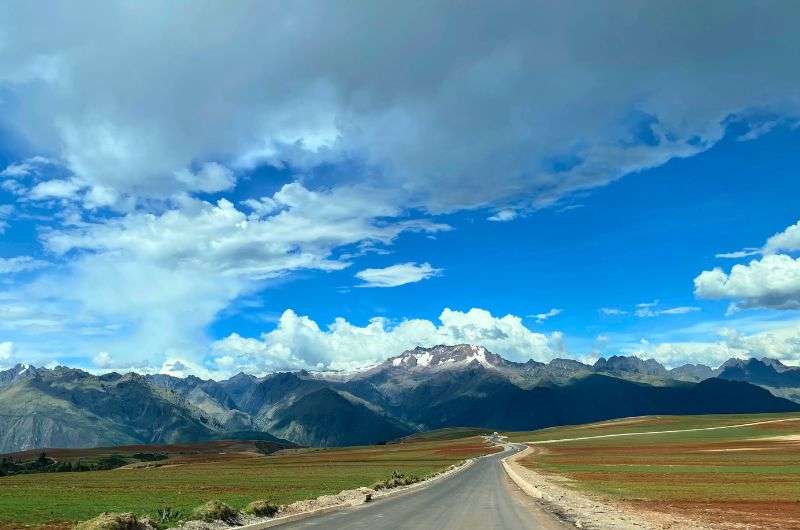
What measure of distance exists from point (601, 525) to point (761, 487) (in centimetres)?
4075

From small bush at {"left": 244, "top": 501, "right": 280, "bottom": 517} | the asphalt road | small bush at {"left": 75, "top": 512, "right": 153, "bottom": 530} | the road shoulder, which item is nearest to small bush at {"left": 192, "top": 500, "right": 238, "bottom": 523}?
small bush at {"left": 244, "top": 501, "right": 280, "bottom": 517}

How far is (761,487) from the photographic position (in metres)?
62.8

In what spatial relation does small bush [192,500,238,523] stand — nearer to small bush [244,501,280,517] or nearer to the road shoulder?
small bush [244,501,280,517]

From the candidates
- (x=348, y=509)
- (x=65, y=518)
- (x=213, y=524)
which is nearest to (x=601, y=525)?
(x=348, y=509)

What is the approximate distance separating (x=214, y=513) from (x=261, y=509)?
207 inches

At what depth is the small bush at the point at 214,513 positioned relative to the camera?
108 feet

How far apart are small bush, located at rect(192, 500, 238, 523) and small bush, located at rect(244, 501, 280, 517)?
10.5 feet

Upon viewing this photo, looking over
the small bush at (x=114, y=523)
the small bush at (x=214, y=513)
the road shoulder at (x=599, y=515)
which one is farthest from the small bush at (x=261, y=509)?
the road shoulder at (x=599, y=515)

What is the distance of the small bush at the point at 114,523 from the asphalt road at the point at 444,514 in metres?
7.54

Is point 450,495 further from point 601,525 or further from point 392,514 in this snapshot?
point 601,525

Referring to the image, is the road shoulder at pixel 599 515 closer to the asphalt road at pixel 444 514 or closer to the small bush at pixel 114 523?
the asphalt road at pixel 444 514

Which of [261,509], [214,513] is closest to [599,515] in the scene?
[261,509]

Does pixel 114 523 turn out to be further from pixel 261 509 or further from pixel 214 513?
pixel 261 509

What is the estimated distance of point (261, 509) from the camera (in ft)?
125
